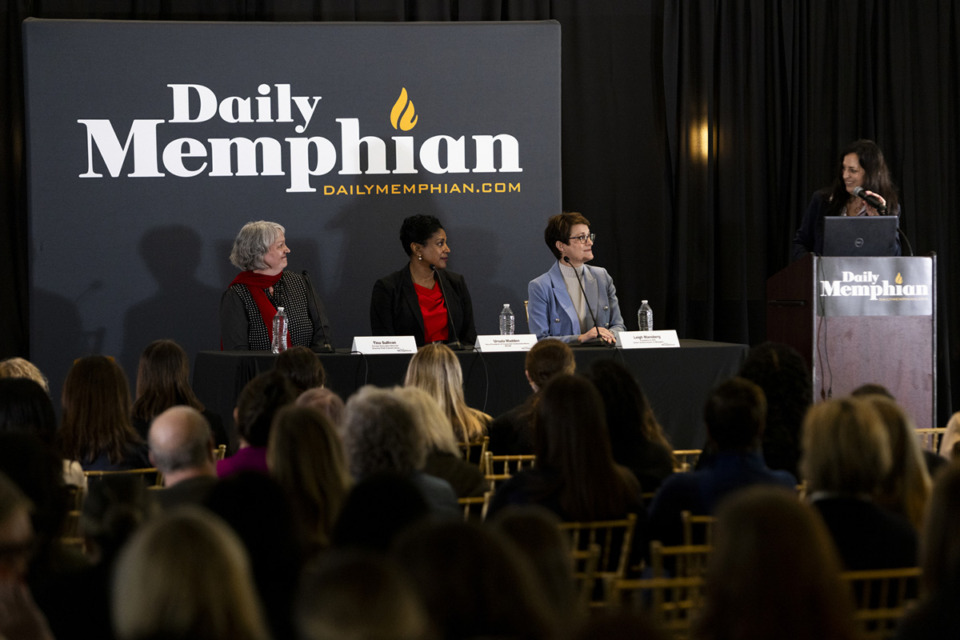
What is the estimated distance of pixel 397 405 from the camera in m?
2.54

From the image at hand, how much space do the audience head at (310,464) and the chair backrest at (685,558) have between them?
65 cm

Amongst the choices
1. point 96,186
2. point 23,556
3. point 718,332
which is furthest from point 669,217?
point 23,556

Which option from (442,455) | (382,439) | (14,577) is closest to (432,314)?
(442,455)

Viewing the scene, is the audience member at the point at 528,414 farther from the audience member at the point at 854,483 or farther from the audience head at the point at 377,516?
the audience head at the point at 377,516

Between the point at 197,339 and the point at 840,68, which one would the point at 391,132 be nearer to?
the point at 197,339

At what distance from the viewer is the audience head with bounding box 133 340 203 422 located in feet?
12.6

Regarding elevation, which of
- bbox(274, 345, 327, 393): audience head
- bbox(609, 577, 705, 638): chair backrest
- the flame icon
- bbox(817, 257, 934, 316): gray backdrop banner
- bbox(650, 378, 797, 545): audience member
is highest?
the flame icon

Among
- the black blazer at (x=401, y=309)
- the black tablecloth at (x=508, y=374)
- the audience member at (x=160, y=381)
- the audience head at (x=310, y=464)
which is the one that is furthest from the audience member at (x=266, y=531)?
the black blazer at (x=401, y=309)

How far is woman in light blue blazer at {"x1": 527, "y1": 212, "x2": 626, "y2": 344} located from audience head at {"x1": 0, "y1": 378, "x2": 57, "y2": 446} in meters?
2.79

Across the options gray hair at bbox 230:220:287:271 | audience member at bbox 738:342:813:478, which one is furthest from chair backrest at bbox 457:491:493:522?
gray hair at bbox 230:220:287:271

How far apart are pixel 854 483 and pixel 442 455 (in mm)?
1151

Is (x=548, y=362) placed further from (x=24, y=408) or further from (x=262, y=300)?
(x=262, y=300)

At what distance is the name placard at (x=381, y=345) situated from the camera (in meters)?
4.78

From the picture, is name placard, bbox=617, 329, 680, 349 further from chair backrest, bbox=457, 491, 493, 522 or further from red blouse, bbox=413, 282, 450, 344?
chair backrest, bbox=457, 491, 493, 522
